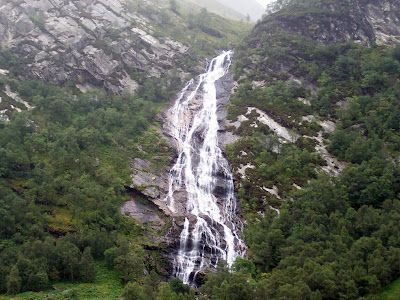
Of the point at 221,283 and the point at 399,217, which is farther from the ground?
the point at 399,217

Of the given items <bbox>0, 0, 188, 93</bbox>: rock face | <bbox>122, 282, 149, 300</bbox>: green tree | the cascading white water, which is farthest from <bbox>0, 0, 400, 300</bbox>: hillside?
<bbox>0, 0, 188, 93</bbox>: rock face

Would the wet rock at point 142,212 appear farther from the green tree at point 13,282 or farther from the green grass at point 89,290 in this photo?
the green tree at point 13,282

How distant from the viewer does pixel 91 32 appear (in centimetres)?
8094

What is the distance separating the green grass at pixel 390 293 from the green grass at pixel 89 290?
18.8 m

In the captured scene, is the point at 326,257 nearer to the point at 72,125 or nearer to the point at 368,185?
the point at 368,185

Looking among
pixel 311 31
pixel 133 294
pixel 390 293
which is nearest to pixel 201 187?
pixel 133 294

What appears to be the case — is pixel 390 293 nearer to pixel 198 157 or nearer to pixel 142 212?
pixel 142 212

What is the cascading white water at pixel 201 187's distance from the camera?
44.2m

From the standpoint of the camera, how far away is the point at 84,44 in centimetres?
7650

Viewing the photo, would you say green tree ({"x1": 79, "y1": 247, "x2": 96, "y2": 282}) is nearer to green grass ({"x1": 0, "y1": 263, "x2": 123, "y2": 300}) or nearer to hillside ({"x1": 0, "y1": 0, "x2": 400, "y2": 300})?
hillside ({"x1": 0, "y1": 0, "x2": 400, "y2": 300})

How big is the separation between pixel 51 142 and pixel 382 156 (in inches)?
1429

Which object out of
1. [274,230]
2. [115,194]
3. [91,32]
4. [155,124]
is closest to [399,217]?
[274,230]

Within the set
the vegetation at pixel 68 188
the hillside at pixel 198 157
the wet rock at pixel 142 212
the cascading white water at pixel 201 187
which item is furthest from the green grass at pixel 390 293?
the wet rock at pixel 142 212

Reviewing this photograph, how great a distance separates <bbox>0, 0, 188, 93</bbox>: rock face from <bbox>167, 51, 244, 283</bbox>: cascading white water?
1062 centimetres
